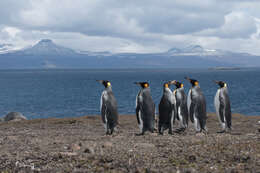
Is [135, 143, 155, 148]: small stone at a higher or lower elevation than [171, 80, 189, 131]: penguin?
lower

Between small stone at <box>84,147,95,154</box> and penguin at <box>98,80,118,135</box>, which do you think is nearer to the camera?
small stone at <box>84,147,95,154</box>

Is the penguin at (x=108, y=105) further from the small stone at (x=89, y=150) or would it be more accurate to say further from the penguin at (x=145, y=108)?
the small stone at (x=89, y=150)

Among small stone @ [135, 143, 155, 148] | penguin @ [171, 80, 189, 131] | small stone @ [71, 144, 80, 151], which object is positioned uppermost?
penguin @ [171, 80, 189, 131]

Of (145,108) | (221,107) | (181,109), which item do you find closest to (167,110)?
(145,108)

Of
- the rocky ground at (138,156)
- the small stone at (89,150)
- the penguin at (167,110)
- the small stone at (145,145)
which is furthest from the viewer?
the penguin at (167,110)

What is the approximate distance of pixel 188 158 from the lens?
8.18 m

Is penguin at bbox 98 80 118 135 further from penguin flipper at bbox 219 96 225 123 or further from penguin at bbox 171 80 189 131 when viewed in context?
penguin flipper at bbox 219 96 225 123

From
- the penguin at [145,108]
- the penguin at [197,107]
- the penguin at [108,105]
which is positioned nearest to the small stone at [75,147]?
the penguin at [145,108]

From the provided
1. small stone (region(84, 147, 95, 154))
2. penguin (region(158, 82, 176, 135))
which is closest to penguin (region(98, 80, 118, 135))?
penguin (region(158, 82, 176, 135))

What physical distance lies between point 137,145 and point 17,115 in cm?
2288

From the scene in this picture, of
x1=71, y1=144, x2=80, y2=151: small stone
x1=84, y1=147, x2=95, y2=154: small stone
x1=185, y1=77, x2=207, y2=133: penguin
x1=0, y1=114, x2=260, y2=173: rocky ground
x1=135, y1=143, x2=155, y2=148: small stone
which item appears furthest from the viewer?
x1=185, y1=77, x2=207, y2=133: penguin

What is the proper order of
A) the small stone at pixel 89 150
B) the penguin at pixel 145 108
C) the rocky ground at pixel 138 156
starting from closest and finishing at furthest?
the rocky ground at pixel 138 156 → the small stone at pixel 89 150 → the penguin at pixel 145 108

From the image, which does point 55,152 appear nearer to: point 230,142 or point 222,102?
point 230,142

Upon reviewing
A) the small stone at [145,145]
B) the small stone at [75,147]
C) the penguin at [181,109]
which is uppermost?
A: the penguin at [181,109]
